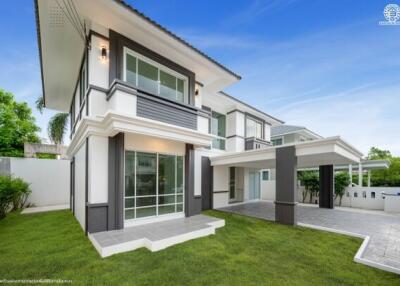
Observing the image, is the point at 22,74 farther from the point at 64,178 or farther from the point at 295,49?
the point at 295,49

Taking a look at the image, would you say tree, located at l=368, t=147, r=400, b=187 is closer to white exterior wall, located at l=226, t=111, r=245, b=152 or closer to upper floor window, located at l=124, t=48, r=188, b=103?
white exterior wall, located at l=226, t=111, r=245, b=152

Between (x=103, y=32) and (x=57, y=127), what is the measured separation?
1383 centimetres

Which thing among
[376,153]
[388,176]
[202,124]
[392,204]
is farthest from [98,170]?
[376,153]

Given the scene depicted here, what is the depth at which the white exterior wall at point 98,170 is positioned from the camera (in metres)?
5.39

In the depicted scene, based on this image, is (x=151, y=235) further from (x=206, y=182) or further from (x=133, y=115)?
(x=206, y=182)

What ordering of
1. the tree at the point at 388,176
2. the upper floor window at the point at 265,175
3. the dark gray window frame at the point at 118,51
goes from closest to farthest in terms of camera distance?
the dark gray window frame at the point at 118,51
the upper floor window at the point at 265,175
the tree at the point at 388,176

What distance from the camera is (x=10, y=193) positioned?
840 centimetres

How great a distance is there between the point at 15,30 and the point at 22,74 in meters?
6.43

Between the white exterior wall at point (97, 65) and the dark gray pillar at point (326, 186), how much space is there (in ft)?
39.6

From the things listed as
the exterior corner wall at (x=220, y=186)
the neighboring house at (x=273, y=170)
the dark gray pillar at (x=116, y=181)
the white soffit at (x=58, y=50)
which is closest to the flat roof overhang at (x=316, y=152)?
the exterior corner wall at (x=220, y=186)

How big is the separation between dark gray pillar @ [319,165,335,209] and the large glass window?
859 centimetres

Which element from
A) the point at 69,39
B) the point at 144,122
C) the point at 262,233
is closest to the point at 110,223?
the point at 144,122

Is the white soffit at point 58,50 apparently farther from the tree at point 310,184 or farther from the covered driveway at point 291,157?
the tree at point 310,184

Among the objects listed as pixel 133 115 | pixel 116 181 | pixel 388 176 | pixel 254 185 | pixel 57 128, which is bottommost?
A: pixel 388 176
